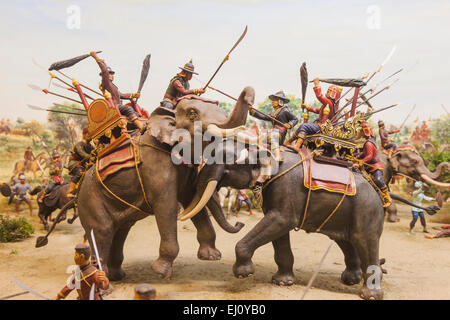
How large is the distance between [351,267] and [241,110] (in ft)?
10.4

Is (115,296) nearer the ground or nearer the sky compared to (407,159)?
nearer the ground

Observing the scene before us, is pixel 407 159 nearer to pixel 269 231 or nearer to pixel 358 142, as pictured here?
pixel 358 142

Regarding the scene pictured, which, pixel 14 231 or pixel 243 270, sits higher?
pixel 243 270

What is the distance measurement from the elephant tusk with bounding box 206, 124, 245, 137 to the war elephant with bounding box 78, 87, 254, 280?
2 centimetres

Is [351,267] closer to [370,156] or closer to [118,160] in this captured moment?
[370,156]

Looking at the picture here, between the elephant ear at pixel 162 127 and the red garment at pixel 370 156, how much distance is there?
3114 mm

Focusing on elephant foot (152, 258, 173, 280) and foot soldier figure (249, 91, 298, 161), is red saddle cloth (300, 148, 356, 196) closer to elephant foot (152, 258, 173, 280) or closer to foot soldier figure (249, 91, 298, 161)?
foot soldier figure (249, 91, 298, 161)

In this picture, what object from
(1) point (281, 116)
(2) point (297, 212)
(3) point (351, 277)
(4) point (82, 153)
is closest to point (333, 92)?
(1) point (281, 116)

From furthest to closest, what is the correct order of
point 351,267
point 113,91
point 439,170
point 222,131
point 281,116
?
point 439,170 < point 281,116 < point 351,267 < point 113,91 < point 222,131

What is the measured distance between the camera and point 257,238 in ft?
18.3
